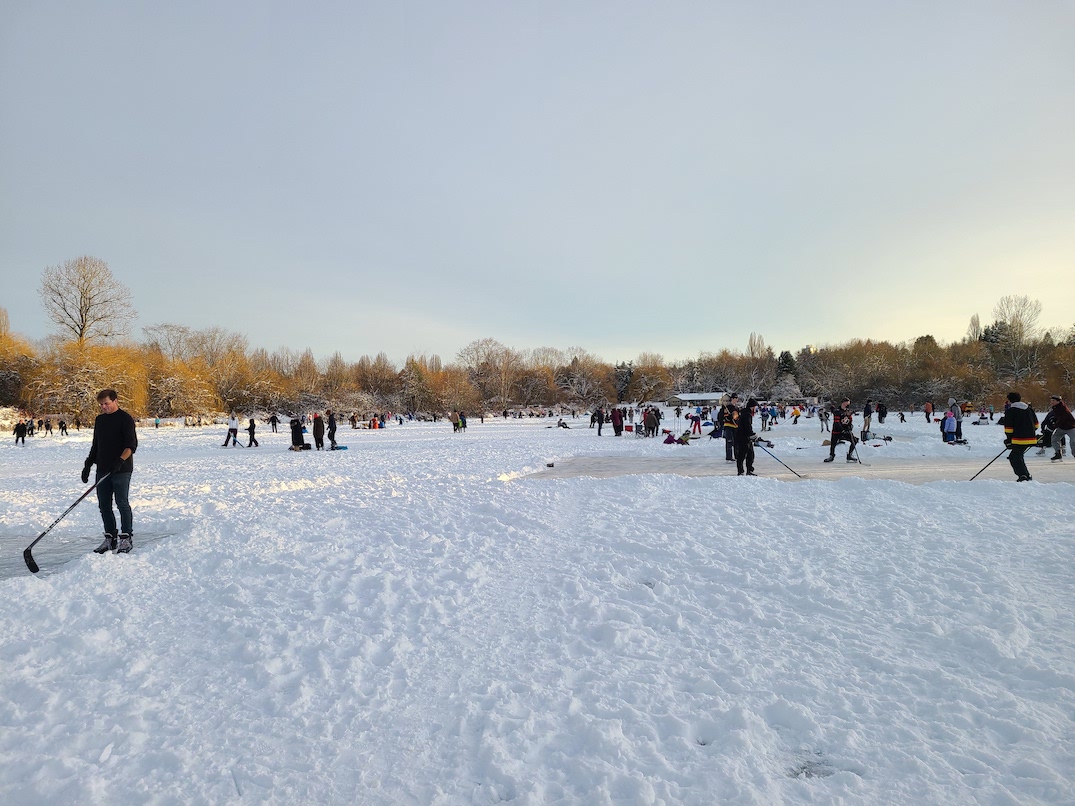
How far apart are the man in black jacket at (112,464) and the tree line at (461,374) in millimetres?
39551

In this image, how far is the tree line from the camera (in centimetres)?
4025

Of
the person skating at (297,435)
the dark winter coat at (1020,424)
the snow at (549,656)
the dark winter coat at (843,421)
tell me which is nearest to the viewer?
the snow at (549,656)

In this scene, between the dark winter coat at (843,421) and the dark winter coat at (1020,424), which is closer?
the dark winter coat at (1020,424)

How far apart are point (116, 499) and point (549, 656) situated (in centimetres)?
541

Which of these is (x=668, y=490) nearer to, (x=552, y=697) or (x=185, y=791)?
(x=552, y=697)

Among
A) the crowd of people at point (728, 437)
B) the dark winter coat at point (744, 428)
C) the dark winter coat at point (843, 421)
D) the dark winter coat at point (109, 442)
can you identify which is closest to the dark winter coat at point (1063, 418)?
the crowd of people at point (728, 437)

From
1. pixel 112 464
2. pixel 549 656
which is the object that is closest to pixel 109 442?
pixel 112 464

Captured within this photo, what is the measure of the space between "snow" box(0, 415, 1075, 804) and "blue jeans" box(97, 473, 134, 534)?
46cm

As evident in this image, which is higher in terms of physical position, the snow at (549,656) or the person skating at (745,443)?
the person skating at (745,443)

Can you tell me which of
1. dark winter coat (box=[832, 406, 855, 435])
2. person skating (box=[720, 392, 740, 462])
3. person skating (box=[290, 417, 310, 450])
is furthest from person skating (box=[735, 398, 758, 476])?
person skating (box=[290, 417, 310, 450])

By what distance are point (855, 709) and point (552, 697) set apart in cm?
186

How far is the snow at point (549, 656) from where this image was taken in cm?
288

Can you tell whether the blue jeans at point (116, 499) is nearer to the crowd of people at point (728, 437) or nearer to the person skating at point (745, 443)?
the crowd of people at point (728, 437)

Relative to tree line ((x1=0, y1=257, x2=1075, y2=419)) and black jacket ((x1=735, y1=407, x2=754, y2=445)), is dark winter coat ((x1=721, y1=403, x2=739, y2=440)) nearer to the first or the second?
black jacket ((x1=735, y1=407, x2=754, y2=445))
